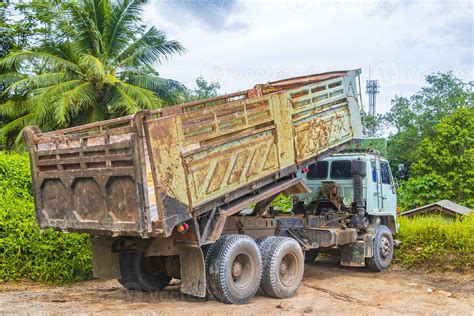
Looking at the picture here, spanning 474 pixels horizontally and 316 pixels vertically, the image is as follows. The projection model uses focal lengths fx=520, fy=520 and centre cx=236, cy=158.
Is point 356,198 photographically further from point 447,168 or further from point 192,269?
point 447,168

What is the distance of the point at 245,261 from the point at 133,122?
2526mm

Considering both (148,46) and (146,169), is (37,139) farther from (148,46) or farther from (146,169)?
(148,46)

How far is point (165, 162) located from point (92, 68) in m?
11.7

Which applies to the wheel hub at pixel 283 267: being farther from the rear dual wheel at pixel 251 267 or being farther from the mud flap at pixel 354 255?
the mud flap at pixel 354 255

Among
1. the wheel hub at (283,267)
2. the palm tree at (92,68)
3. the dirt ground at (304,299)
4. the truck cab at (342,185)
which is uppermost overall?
the palm tree at (92,68)

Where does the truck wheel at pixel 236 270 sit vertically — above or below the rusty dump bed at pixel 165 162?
below

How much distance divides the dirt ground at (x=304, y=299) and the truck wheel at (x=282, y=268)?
0.16m

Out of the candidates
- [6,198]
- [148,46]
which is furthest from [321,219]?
[148,46]

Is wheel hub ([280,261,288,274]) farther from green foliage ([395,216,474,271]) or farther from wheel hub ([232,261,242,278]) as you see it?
green foliage ([395,216,474,271])

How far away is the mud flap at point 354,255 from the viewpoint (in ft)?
31.4

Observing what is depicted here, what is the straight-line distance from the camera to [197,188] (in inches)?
247

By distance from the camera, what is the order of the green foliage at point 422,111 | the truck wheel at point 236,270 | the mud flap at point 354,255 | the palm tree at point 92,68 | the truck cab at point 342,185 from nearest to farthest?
the truck wheel at point 236,270
the mud flap at point 354,255
the truck cab at point 342,185
the palm tree at point 92,68
the green foliage at point 422,111

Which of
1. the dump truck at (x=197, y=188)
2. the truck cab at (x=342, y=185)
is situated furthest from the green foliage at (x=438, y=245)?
the dump truck at (x=197, y=188)

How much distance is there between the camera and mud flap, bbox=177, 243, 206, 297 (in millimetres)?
6430
